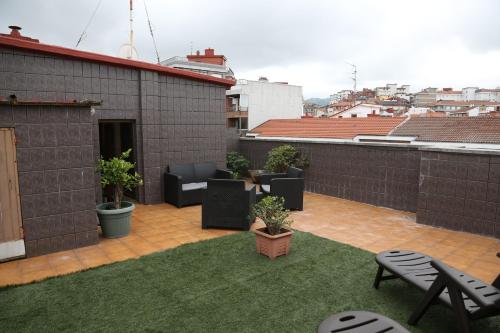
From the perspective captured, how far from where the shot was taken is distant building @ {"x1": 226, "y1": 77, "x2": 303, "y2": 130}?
1735cm

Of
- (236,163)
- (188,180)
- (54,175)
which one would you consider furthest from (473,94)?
(54,175)

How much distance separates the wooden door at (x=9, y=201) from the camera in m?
4.61

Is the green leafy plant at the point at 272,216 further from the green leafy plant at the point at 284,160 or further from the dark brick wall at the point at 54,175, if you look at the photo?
the green leafy plant at the point at 284,160

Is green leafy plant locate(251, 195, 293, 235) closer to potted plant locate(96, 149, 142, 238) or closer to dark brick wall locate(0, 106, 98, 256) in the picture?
potted plant locate(96, 149, 142, 238)

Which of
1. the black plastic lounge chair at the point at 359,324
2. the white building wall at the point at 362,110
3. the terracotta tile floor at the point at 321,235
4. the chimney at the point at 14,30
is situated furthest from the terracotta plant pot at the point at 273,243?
the white building wall at the point at 362,110

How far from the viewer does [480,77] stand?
69.9 m

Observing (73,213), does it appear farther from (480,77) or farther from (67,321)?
(480,77)

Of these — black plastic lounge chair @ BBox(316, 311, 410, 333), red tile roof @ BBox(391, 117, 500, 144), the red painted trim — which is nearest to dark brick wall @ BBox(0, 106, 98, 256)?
the red painted trim

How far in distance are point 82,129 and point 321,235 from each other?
4.39 m

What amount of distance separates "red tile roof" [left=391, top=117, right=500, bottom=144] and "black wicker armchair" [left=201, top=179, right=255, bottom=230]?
21.8ft

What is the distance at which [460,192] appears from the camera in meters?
6.18

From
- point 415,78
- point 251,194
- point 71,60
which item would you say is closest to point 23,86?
point 71,60

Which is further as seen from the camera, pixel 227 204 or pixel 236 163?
pixel 236 163

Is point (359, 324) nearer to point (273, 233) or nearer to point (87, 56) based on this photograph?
point (273, 233)
